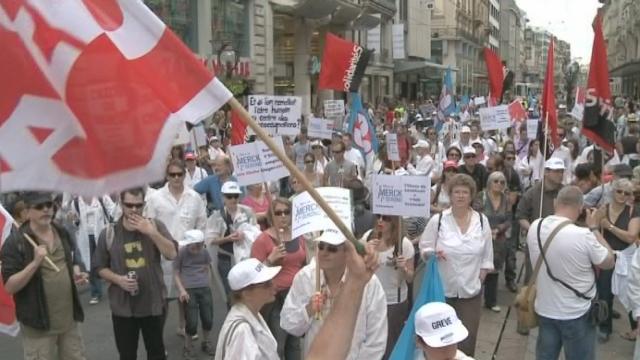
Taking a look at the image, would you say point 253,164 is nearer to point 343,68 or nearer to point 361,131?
point 343,68

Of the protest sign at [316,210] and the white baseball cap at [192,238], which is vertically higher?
the protest sign at [316,210]

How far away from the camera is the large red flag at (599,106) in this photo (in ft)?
27.0

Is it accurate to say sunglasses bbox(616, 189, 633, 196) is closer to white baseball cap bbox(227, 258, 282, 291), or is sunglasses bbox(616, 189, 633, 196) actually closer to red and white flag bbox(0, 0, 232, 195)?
white baseball cap bbox(227, 258, 282, 291)

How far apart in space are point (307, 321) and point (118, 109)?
2.21m

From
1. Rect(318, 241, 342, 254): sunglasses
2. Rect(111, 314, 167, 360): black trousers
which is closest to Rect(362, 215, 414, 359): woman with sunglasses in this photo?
Rect(318, 241, 342, 254): sunglasses

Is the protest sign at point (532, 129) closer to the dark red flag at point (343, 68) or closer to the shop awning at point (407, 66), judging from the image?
the dark red flag at point (343, 68)

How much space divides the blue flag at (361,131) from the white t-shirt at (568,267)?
7.86 metres

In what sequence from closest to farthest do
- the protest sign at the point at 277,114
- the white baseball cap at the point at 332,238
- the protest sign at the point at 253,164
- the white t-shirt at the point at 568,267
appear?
the white baseball cap at the point at 332,238 < the white t-shirt at the point at 568,267 < the protest sign at the point at 253,164 < the protest sign at the point at 277,114

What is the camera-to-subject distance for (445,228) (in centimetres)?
588

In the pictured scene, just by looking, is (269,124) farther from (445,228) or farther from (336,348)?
(336,348)

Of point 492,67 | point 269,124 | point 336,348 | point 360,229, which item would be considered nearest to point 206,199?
point 269,124

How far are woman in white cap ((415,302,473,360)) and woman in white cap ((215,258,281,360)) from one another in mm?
744

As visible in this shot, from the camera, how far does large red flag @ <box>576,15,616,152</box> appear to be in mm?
8234

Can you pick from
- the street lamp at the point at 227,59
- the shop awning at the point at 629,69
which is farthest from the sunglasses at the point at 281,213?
the shop awning at the point at 629,69
